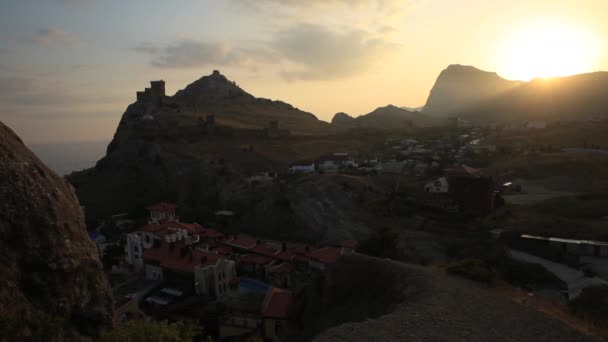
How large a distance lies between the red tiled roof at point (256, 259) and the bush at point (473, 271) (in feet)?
65.1

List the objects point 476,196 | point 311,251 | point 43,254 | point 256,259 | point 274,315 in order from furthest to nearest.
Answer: point 476,196 < point 311,251 < point 256,259 < point 274,315 < point 43,254

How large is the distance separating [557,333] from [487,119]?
149 metres

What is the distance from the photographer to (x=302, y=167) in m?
56.8

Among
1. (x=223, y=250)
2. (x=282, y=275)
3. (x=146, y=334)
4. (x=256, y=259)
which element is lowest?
(x=282, y=275)

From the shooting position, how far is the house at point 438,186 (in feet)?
135

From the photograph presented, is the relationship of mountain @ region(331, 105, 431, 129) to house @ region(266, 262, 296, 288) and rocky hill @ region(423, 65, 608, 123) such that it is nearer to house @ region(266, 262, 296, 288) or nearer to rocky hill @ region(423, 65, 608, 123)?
rocky hill @ region(423, 65, 608, 123)

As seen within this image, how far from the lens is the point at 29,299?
438 inches

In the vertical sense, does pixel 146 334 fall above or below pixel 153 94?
below

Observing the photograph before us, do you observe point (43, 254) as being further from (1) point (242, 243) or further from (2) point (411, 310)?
(1) point (242, 243)

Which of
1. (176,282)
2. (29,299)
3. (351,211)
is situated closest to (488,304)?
(29,299)

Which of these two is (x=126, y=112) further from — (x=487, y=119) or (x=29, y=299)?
(x=487, y=119)

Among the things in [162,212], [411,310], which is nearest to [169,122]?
[162,212]

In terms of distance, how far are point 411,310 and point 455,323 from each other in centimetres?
99

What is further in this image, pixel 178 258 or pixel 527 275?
pixel 178 258
